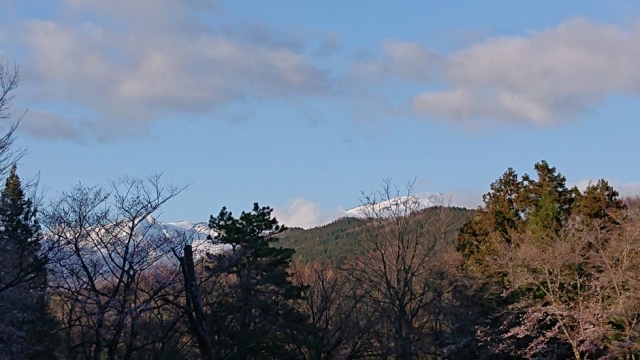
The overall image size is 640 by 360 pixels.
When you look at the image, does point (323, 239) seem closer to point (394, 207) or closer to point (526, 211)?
point (526, 211)

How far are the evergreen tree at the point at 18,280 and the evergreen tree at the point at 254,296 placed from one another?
630 cm

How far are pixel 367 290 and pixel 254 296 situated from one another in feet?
21.5

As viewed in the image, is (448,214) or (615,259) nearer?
(615,259)

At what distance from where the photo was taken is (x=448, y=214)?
114 ft

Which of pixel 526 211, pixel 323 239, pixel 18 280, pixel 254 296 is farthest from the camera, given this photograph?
pixel 323 239

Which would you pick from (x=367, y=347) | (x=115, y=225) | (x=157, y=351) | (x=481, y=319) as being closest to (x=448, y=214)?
(x=481, y=319)

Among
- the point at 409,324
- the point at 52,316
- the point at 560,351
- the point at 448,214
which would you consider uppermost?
the point at 448,214

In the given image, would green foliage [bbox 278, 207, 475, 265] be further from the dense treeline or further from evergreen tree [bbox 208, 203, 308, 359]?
evergreen tree [bbox 208, 203, 308, 359]

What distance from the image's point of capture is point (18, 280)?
41.6ft

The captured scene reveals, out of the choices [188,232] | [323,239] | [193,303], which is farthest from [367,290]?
[323,239]

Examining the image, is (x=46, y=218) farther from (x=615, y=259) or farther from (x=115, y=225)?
(x=615, y=259)

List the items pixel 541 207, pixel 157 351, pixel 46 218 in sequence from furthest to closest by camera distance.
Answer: pixel 541 207 → pixel 157 351 → pixel 46 218

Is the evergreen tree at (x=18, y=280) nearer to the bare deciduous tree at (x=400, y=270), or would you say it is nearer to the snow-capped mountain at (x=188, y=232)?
the snow-capped mountain at (x=188, y=232)

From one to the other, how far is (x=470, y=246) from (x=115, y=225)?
966 inches
